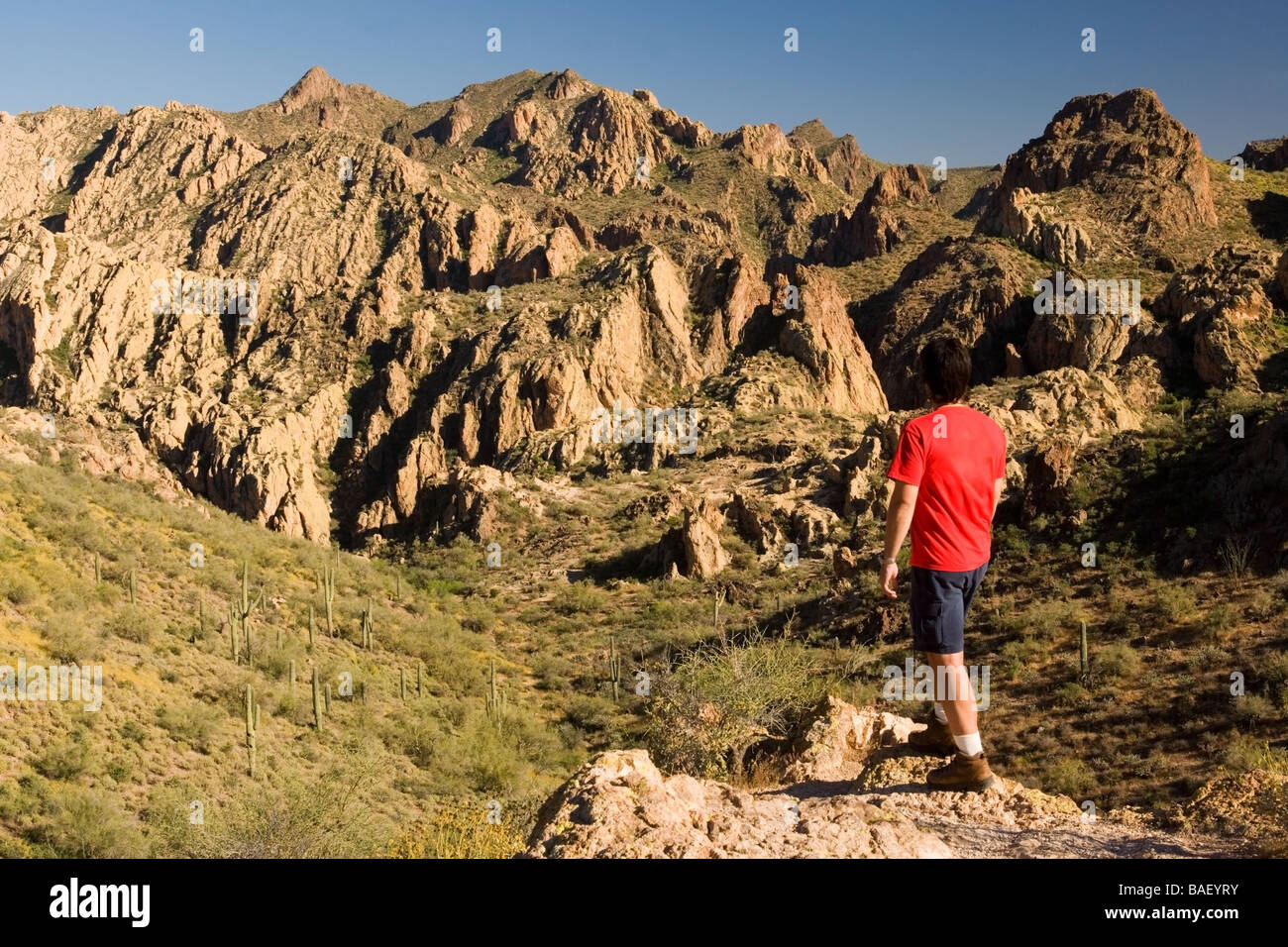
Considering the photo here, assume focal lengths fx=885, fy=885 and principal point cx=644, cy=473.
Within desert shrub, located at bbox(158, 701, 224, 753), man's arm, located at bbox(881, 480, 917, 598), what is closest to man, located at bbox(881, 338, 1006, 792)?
man's arm, located at bbox(881, 480, 917, 598)

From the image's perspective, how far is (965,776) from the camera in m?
5.62

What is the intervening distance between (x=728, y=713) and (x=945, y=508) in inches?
212

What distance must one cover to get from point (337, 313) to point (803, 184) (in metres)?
82.9

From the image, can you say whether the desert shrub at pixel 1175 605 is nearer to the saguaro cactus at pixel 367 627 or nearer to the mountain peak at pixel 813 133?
Result: the saguaro cactus at pixel 367 627

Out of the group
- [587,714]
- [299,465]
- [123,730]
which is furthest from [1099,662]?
[299,465]

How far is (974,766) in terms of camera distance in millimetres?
5594

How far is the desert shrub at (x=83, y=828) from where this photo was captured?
1066 cm

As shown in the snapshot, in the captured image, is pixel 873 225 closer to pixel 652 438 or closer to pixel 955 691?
pixel 652 438

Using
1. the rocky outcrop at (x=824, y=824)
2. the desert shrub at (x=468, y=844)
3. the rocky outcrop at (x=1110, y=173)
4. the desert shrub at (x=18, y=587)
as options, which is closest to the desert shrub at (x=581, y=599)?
the desert shrub at (x=18, y=587)

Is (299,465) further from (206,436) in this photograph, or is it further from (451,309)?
(451,309)

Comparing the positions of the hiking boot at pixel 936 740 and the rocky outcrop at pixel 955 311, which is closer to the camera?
the hiking boot at pixel 936 740

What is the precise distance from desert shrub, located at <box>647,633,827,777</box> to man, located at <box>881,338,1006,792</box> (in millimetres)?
3892

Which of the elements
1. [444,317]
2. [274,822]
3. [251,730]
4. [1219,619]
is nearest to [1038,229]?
[444,317]

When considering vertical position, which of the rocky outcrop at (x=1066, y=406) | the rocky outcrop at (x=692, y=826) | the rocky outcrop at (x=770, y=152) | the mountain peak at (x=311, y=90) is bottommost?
the rocky outcrop at (x=692, y=826)
